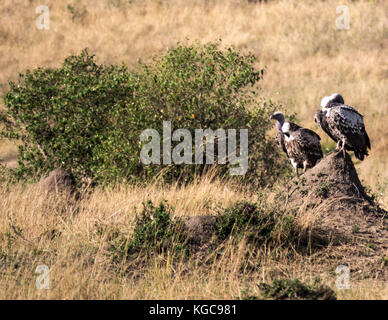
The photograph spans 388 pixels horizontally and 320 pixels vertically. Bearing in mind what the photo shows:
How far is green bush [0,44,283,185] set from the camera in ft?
40.4

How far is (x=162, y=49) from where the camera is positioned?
2217 centimetres

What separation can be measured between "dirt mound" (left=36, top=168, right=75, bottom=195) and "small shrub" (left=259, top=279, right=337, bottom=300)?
16.6 feet

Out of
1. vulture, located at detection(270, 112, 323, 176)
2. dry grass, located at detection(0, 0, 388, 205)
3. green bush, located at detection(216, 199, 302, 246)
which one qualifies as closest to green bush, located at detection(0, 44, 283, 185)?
vulture, located at detection(270, 112, 323, 176)

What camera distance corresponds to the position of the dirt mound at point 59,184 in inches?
401

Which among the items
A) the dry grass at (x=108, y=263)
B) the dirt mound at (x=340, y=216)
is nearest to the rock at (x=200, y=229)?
the dry grass at (x=108, y=263)

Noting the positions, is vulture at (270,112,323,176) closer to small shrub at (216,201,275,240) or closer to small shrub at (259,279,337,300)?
small shrub at (216,201,275,240)

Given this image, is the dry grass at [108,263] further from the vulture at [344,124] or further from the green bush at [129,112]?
the green bush at [129,112]

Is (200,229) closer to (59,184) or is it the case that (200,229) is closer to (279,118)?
(279,118)

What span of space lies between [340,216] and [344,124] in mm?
1456

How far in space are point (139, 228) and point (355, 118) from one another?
3866 millimetres

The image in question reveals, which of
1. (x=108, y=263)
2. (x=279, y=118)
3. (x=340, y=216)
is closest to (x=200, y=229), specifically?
(x=108, y=263)

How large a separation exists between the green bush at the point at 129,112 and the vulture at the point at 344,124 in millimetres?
3045

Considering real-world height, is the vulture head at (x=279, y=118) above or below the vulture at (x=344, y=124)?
above
